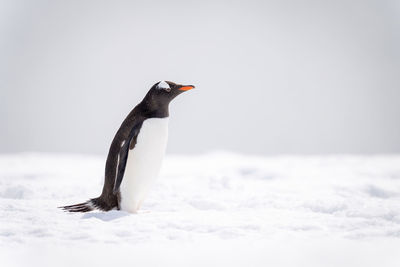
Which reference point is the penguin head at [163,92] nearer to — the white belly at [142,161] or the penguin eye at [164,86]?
the penguin eye at [164,86]

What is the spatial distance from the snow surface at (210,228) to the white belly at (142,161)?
18 cm

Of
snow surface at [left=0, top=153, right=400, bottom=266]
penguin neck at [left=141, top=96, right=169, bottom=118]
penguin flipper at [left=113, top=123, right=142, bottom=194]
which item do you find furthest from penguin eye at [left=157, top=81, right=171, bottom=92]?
snow surface at [left=0, top=153, right=400, bottom=266]

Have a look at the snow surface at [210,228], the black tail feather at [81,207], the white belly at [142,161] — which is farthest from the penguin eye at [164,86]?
the black tail feather at [81,207]

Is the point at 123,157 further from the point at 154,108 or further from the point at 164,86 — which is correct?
the point at 164,86

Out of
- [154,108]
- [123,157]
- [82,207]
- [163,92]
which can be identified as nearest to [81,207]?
[82,207]

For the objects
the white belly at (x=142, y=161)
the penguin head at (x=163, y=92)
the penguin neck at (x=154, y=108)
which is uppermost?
the penguin head at (x=163, y=92)

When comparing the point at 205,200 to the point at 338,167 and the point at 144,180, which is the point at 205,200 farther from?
the point at 338,167

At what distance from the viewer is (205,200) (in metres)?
4.05

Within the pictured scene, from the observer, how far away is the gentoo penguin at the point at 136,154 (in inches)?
131

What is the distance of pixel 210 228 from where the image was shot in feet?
9.26

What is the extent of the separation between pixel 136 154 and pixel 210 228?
2.98ft

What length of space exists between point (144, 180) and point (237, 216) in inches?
31.7

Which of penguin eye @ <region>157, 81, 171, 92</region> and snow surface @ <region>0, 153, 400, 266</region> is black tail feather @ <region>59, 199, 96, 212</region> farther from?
penguin eye @ <region>157, 81, 171, 92</region>

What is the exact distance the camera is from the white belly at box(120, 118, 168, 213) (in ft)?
A: 10.9
